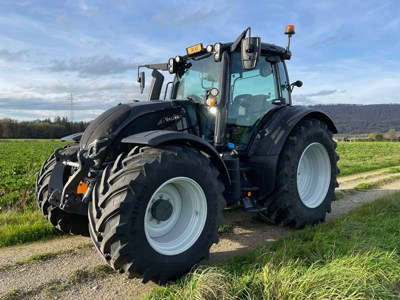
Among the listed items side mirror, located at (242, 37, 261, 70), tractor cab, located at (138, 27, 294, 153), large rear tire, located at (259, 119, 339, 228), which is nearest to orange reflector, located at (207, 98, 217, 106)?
tractor cab, located at (138, 27, 294, 153)

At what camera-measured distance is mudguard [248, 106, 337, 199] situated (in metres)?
4.86

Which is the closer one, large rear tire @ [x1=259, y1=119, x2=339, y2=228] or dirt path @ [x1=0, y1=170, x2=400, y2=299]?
dirt path @ [x1=0, y1=170, x2=400, y2=299]

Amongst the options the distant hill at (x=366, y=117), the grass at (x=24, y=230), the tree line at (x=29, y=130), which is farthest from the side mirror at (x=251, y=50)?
the distant hill at (x=366, y=117)

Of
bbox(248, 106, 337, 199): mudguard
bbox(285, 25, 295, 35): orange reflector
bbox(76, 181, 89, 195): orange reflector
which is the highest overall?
bbox(285, 25, 295, 35): orange reflector

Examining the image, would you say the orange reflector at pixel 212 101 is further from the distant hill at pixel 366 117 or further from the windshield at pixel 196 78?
the distant hill at pixel 366 117

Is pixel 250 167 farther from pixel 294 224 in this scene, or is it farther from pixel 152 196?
pixel 152 196

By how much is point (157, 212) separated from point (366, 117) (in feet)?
550

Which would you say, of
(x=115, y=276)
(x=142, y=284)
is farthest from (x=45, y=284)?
(x=142, y=284)

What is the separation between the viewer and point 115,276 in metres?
3.64

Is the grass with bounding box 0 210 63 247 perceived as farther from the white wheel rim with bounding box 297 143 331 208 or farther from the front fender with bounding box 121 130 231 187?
the white wheel rim with bounding box 297 143 331 208

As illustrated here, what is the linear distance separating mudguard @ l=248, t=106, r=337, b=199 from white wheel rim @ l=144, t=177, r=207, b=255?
4.87ft

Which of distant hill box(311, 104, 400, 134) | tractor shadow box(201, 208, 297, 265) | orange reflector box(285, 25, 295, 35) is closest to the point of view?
tractor shadow box(201, 208, 297, 265)

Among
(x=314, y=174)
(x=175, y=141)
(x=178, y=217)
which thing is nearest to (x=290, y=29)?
(x=314, y=174)

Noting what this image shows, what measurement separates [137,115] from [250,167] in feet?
5.68
